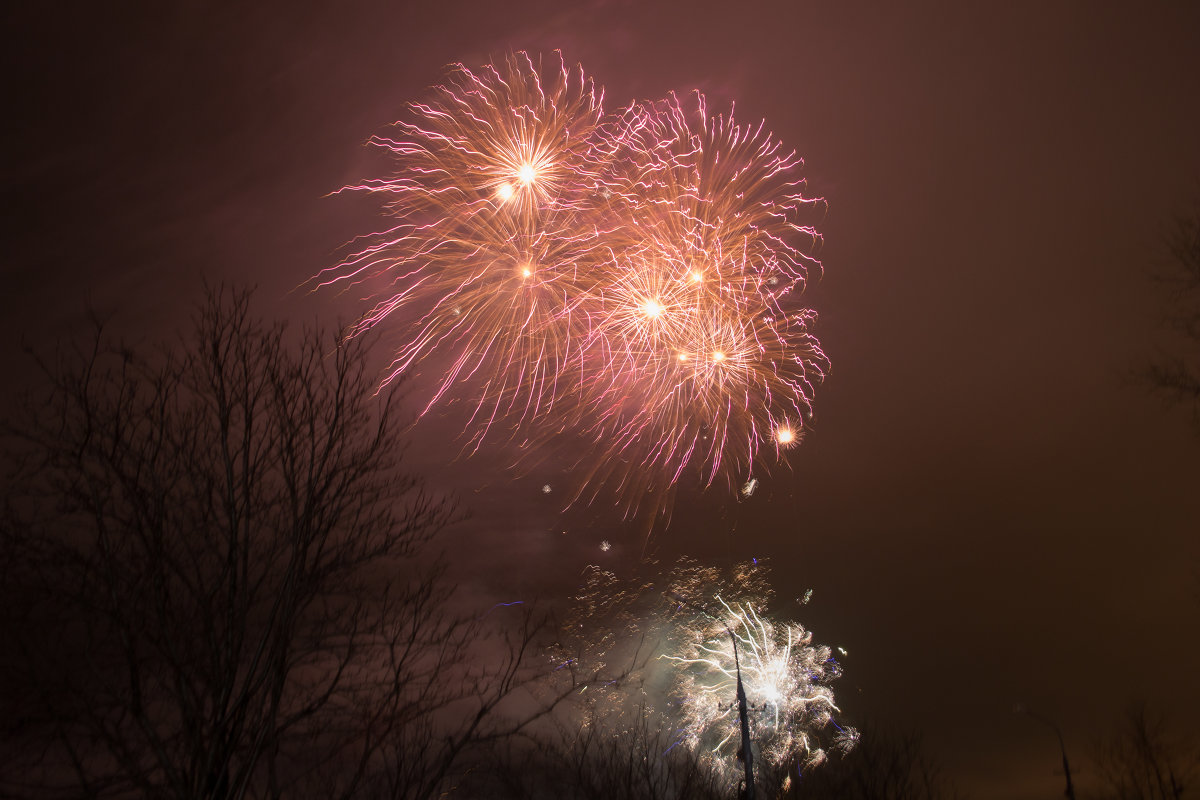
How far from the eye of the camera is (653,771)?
24.2m

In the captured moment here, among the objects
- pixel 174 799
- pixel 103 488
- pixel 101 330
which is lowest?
pixel 174 799

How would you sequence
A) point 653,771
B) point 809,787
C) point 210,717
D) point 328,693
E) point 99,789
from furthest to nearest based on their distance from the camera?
point 809,787, point 653,771, point 328,693, point 210,717, point 99,789

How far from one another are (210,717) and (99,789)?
0.81m

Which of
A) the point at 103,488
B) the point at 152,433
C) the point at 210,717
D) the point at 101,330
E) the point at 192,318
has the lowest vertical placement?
the point at 210,717

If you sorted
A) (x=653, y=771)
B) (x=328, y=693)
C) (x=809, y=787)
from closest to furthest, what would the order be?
(x=328, y=693) < (x=653, y=771) < (x=809, y=787)

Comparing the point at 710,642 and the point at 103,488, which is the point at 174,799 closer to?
the point at 103,488

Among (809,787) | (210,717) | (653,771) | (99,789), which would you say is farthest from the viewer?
(809,787)

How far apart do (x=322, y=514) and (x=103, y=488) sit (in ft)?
5.32

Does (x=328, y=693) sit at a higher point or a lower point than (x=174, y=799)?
higher

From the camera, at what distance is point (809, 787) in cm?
2817

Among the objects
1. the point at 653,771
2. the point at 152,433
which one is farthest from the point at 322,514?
the point at 653,771

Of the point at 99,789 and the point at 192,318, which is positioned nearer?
the point at 99,789

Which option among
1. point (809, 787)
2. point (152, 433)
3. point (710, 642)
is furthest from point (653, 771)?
point (152, 433)

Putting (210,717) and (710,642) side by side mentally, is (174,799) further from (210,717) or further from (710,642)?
(710,642)
